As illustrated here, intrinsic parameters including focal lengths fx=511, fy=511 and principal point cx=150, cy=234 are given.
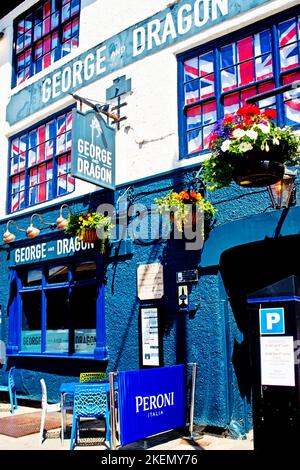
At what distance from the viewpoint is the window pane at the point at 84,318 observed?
9307 mm

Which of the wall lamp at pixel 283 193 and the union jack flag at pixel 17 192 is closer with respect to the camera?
the wall lamp at pixel 283 193

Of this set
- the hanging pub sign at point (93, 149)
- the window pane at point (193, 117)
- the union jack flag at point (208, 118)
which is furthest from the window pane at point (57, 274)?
the union jack flag at point (208, 118)

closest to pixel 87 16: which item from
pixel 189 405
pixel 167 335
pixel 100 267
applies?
pixel 100 267

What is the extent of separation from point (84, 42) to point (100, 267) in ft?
15.2

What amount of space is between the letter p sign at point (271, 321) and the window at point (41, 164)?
5870mm

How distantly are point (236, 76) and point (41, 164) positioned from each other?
→ 15.8 feet

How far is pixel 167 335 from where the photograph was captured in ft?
25.9

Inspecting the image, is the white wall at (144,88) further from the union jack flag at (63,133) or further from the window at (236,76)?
the union jack flag at (63,133)

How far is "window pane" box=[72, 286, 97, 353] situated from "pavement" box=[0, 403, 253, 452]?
→ 2094 mm

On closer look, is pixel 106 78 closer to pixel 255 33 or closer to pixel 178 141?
pixel 178 141

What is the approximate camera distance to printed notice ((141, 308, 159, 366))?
7984mm

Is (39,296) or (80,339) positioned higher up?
(39,296)

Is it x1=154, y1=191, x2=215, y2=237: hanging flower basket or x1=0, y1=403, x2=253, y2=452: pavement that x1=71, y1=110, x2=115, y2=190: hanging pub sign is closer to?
x1=154, y1=191, x2=215, y2=237: hanging flower basket

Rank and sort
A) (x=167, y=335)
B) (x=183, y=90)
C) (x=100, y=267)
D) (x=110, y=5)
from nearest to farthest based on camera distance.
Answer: (x=167, y=335), (x=183, y=90), (x=100, y=267), (x=110, y=5)
